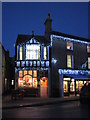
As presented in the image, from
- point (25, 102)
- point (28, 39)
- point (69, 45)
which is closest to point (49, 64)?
point (28, 39)

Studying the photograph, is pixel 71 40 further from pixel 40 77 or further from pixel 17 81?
pixel 17 81

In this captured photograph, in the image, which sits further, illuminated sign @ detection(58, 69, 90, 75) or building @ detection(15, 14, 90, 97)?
illuminated sign @ detection(58, 69, 90, 75)

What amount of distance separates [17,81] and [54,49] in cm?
591

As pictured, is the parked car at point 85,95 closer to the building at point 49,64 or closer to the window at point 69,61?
the building at point 49,64

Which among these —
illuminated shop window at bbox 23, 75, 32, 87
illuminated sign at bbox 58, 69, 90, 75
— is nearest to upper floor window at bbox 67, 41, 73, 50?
illuminated sign at bbox 58, 69, 90, 75

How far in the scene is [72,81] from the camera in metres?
31.9

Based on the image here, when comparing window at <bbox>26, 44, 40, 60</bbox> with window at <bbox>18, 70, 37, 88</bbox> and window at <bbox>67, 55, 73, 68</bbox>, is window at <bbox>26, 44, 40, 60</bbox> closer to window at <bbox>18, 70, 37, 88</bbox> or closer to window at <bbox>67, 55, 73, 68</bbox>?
window at <bbox>18, 70, 37, 88</bbox>

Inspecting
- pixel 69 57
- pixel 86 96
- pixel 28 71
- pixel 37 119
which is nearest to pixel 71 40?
pixel 69 57

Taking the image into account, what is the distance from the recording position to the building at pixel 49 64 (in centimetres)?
2898

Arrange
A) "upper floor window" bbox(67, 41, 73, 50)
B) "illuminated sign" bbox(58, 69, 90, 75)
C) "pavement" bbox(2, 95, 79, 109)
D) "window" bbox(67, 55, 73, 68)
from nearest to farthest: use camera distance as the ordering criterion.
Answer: "pavement" bbox(2, 95, 79, 109) < "illuminated sign" bbox(58, 69, 90, 75) < "window" bbox(67, 55, 73, 68) < "upper floor window" bbox(67, 41, 73, 50)

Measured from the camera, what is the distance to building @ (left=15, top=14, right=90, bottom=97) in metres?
29.0

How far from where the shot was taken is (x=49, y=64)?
29.4 meters

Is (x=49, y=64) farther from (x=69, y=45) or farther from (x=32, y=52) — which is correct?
(x=69, y=45)

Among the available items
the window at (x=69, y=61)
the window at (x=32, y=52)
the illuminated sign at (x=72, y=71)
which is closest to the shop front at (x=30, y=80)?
the window at (x=32, y=52)
